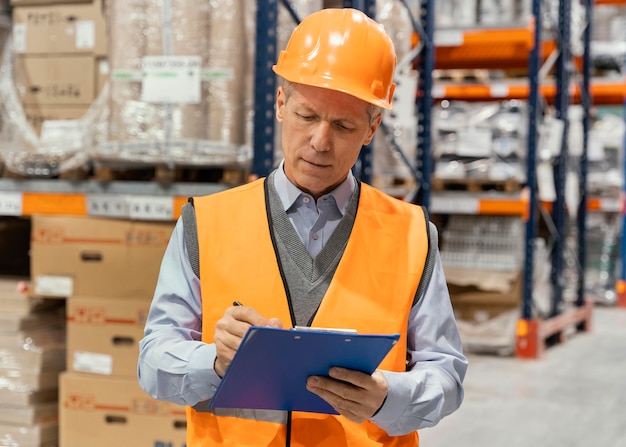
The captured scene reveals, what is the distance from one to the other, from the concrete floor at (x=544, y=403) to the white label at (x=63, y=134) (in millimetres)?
2409

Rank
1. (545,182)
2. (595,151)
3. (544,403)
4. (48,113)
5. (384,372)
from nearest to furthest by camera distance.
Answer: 1. (384,372)
2. (48,113)
3. (544,403)
4. (545,182)
5. (595,151)

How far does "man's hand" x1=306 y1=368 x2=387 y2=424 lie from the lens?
162cm

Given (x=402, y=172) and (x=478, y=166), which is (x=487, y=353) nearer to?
(x=478, y=166)

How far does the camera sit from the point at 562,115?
25.8 ft

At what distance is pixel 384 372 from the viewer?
1740 mm

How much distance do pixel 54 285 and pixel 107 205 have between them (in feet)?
1.54

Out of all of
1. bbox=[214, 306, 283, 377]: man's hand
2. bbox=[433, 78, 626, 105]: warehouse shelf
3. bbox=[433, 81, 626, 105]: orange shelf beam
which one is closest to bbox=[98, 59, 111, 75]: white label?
bbox=[214, 306, 283, 377]: man's hand

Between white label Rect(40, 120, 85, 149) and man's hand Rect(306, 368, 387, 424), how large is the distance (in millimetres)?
2699

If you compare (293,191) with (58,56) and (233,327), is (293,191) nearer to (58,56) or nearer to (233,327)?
(233,327)

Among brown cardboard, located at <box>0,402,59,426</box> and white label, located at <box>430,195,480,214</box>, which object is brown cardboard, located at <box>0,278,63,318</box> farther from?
white label, located at <box>430,195,480,214</box>

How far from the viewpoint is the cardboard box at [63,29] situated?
13.5 ft


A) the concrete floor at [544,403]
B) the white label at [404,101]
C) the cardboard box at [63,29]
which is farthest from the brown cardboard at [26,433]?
the white label at [404,101]

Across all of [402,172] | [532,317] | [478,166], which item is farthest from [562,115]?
[402,172]

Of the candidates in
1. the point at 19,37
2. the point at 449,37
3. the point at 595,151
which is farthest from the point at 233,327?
the point at 595,151
